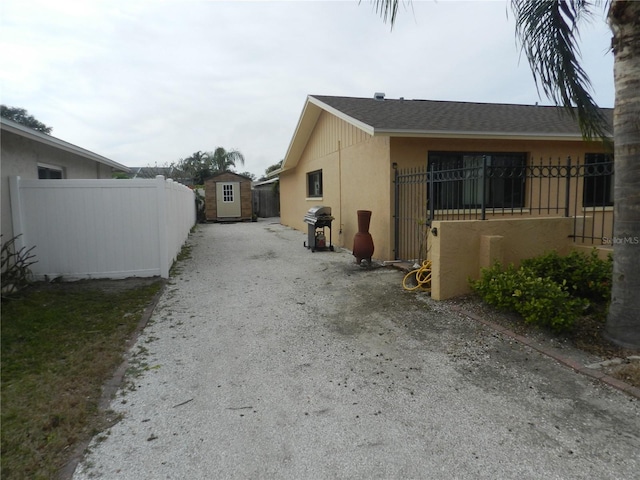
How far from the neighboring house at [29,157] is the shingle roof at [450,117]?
5.55 metres

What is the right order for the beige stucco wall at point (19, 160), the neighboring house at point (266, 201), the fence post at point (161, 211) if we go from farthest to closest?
→ 1. the neighboring house at point (266, 201)
2. the fence post at point (161, 211)
3. the beige stucco wall at point (19, 160)

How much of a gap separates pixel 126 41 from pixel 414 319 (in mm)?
6982

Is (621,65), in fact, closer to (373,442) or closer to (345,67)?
(373,442)

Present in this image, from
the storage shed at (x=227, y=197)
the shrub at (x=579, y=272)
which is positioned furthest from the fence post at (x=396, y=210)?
the storage shed at (x=227, y=197)

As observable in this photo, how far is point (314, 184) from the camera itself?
15.3 m

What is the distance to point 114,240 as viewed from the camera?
7328mm

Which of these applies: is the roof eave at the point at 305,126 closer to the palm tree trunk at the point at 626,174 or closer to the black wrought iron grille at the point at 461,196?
the black wrought iron grille at the point at 461,196

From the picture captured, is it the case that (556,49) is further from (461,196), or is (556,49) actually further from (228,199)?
(228,199)

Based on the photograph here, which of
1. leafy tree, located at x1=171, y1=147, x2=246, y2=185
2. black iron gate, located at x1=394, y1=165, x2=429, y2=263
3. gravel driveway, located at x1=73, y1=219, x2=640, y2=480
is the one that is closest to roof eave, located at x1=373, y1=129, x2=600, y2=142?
black iron gate, located at x1=394, y1=165, x2=429, y2=263

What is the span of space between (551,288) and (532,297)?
0.23 m

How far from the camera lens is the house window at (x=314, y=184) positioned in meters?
14.3

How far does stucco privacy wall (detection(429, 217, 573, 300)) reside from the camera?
582 centimetres

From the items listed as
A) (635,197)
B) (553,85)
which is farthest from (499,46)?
(635,197)

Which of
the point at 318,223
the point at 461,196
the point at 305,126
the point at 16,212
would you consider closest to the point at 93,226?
the point at 16,212
